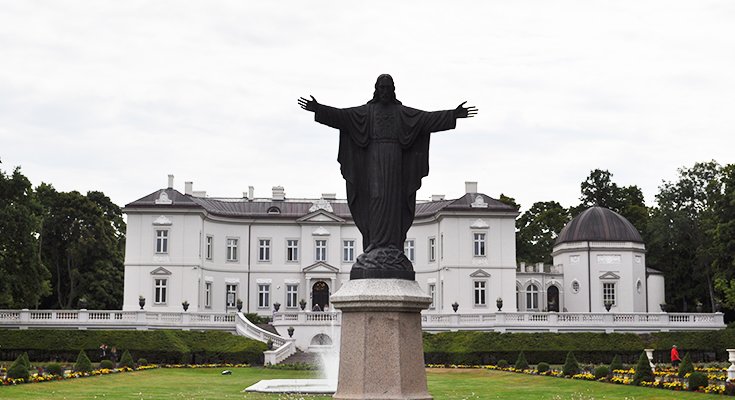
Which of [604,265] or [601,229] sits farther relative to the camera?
[601,229]

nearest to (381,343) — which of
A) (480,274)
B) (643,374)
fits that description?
(643,374)

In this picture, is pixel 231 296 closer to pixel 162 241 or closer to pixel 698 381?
pixel 162 241

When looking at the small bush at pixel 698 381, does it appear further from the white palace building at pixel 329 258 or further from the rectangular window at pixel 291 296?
the rectangular window at pixel 291 296

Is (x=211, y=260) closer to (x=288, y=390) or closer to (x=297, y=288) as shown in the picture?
(x=297, y=288)

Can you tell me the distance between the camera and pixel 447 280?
6612cm

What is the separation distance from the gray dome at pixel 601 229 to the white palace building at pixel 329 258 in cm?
7

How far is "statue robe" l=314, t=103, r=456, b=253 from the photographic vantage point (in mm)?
12414

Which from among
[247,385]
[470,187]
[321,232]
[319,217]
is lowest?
[247,385]

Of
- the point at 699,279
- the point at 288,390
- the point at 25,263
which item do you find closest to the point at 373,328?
the point at 288,390

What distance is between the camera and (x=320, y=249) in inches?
2785

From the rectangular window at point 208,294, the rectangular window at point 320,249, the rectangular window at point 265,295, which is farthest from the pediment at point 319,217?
the rectangular window at point 208,294

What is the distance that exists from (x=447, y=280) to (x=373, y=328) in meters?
54.6

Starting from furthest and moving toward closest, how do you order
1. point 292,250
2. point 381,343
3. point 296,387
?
point 292,250 < point 296,387 < point 381,343

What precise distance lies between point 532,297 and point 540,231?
15.6m
